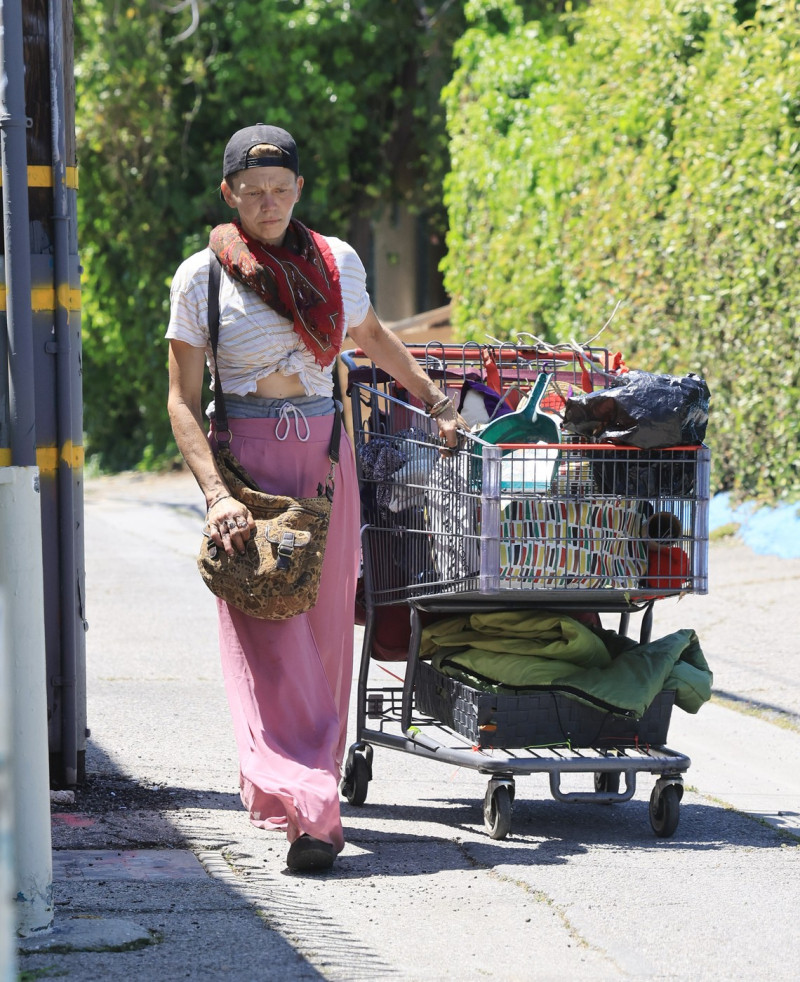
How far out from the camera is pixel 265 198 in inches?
174

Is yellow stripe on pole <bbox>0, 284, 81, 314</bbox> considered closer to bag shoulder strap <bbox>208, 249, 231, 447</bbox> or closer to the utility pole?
the utility pole

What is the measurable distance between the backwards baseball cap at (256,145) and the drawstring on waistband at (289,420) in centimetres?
68

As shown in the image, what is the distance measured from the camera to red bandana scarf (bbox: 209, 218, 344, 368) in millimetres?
4414

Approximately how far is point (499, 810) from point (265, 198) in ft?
6.39

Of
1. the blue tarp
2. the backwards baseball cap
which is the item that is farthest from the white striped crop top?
the blue tarp

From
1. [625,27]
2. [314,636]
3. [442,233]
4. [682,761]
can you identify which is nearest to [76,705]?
[314,636]

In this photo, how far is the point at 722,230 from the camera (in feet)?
32.6

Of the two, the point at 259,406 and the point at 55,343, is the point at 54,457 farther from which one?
the point at 259,406

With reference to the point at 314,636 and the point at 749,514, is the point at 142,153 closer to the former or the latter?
the point at 749,514

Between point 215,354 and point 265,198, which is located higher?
point 265,198

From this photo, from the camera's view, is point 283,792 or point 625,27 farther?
point 625,27

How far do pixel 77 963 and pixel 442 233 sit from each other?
17.3 meters

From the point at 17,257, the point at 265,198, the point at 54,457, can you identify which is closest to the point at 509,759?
the point at 54,457

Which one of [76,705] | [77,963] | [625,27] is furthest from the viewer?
[625,27]
